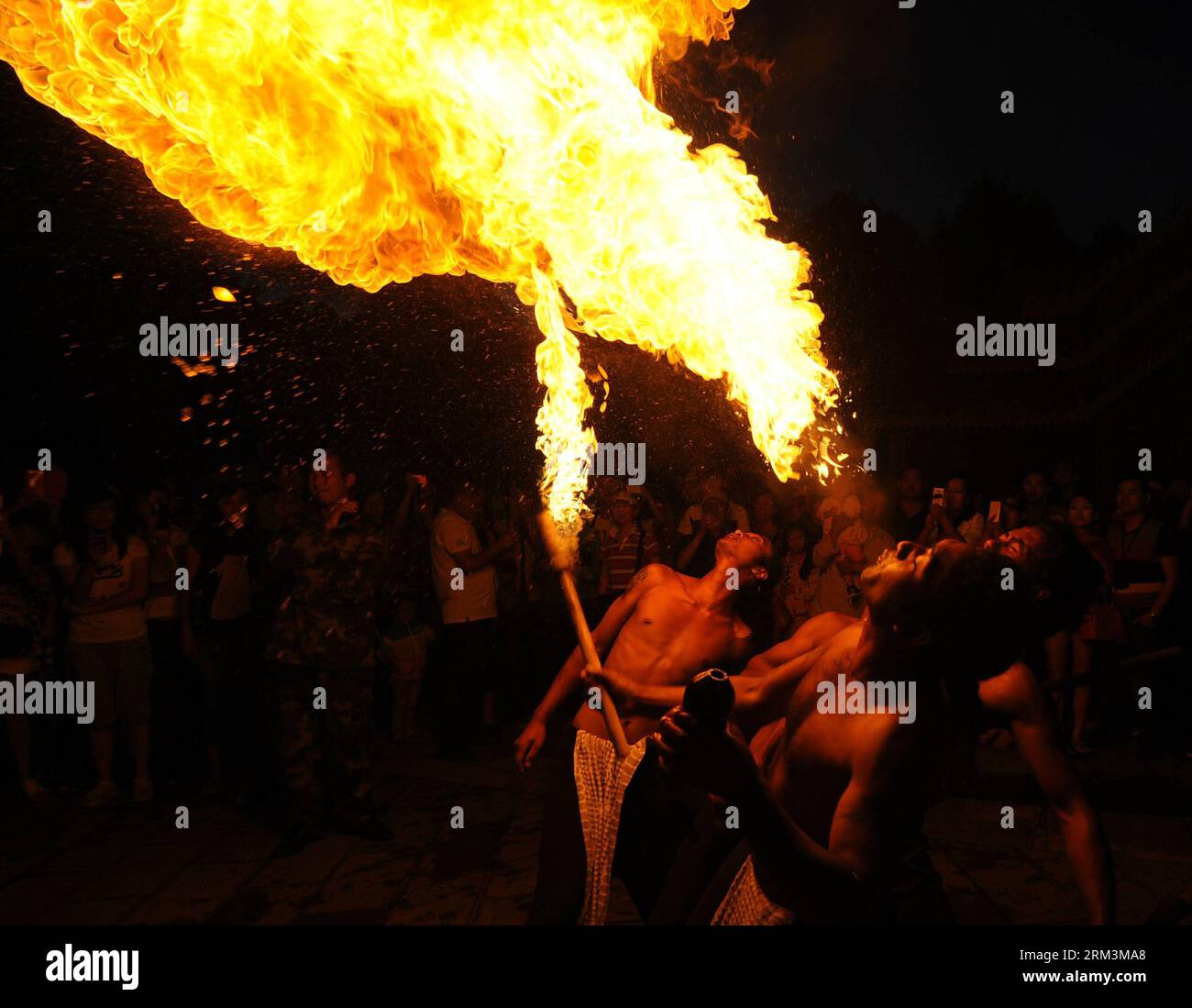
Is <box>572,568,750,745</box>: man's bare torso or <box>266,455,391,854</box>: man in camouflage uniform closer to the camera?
<box>572,568,750,745</box>: man's bare torso

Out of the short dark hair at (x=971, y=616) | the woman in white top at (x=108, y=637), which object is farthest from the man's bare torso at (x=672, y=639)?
the woman in white top at (x=108, y=637)

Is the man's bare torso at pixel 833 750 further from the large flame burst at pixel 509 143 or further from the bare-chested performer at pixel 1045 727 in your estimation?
the large flame burst at pixel 509 143

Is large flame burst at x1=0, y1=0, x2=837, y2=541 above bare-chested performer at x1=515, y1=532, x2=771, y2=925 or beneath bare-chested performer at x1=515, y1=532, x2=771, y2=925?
above

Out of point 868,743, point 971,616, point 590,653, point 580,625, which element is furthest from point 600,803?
point 971,616

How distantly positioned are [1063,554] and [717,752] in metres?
1.44

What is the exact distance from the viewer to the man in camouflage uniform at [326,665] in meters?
5.55

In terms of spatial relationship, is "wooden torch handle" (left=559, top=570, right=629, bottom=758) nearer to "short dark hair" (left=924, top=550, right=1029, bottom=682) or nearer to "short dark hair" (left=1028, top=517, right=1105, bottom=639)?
"short dark hair" (left=924, top=550, right=1029, bottom=682)

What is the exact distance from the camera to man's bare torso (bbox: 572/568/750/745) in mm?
4145

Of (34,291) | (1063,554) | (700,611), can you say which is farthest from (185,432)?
(1063,554)

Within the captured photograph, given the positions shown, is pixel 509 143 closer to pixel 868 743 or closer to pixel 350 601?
pixel 350 601

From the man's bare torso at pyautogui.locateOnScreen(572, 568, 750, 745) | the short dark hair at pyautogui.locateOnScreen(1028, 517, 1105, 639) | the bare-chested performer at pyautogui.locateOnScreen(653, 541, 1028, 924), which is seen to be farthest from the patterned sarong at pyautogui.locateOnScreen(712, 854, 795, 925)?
the man's bare torso at pyautogui.locateOnScreen(572, 568, 750, 745)

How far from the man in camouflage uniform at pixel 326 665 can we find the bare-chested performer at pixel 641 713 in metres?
1.76

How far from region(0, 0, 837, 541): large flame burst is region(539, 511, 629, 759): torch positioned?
0.49 m
